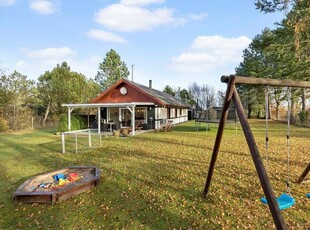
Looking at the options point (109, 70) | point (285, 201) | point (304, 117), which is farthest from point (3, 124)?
point (304, 117)

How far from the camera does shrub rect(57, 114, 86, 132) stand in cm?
1567

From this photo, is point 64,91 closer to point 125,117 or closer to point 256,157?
point 125,117

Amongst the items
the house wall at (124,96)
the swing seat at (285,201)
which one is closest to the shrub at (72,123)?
the house wall at (124,96)

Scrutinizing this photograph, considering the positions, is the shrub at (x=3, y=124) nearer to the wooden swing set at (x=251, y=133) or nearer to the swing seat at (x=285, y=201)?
the wooden swing set at (x=251, y=133)

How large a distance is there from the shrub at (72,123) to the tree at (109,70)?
17415mm

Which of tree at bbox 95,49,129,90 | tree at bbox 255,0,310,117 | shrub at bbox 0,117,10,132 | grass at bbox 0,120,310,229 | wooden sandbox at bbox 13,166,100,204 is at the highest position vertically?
tree at bbox 95,49,129,90

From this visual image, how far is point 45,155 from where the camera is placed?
8.52 m

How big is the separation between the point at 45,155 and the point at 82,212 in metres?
5.49

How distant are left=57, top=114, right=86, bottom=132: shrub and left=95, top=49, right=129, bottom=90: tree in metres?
17.4

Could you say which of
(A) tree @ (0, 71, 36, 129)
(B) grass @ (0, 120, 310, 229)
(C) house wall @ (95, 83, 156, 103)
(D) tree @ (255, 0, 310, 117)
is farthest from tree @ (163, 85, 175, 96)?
(B) grass @ (0, 120, 310, 229)

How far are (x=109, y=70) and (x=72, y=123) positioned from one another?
19.9 meters

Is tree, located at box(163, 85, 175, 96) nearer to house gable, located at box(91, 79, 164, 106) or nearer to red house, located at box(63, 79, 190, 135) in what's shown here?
red house, located at box(63, 79, 190, 135)

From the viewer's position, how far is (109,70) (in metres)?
34.7

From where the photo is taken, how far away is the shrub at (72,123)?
15.7 metres
